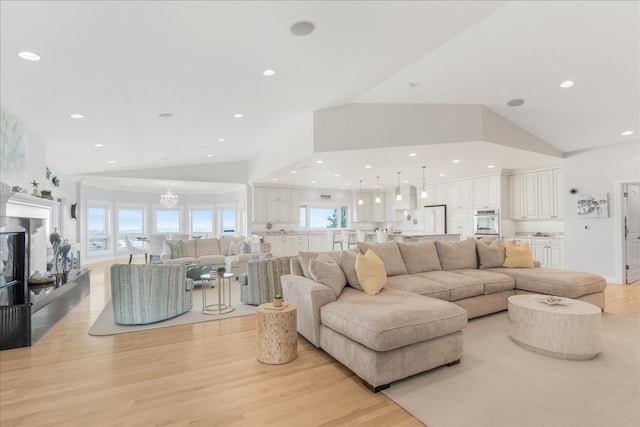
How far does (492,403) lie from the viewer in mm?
2139

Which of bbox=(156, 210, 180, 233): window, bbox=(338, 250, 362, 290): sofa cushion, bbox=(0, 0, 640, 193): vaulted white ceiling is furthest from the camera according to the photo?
bbox=(156, 210, 180, 233): window

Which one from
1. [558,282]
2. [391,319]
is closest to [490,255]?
[558,282]

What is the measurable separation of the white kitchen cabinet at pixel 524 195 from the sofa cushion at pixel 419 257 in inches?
183

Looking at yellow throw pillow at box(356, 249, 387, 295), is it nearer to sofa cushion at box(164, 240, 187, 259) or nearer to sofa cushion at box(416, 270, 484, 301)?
sofa cushion at box(416, 270, 484, 301)

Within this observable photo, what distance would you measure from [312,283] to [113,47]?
2686 millimetres

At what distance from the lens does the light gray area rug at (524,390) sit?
1.99m

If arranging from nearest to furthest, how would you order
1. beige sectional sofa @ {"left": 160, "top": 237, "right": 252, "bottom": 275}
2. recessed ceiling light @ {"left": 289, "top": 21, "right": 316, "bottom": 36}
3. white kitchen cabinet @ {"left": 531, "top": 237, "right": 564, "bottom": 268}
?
recessed ceiling light @ {"left": 289, "top": 21, "right": 316, "bottom": 36}, beige sectional sofa @ {"left": 160, "top": 237, "right": 252, "bottom": 275}, white kitchen cabinet @ {"left": 531, "top": 237, "right": 564, "bottom": 268}

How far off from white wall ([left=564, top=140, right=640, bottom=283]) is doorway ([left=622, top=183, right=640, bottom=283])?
6.0 inches

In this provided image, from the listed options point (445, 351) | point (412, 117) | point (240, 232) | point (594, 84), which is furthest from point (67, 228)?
point (594, 84)

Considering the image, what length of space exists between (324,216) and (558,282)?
8524mm

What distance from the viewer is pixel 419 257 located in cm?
443

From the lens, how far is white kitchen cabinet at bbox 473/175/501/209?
26.3 feet

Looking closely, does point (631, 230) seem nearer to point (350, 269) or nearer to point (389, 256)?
point (389, 256)

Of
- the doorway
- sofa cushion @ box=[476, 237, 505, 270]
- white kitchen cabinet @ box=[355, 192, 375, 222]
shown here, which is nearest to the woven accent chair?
sofa cushion @ box=[476, 237, 505, 270]
